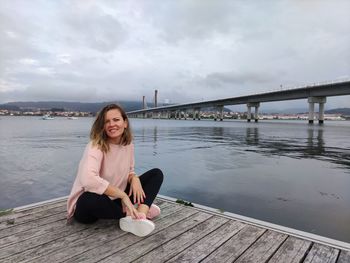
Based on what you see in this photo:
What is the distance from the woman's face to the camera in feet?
12.1

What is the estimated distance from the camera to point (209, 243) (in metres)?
3.33

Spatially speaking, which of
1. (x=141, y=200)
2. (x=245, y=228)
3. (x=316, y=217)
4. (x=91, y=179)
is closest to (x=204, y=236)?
(x=245, y=228)

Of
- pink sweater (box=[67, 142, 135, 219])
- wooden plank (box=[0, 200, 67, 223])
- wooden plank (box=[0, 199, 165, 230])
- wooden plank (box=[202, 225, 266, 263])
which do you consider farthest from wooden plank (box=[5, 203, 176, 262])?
wooden plank (box=[202, 225, 266, 263])

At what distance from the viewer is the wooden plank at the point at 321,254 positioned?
2973 mm

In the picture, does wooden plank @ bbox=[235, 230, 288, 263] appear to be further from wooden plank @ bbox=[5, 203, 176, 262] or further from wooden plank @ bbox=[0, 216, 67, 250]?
wooden plank @ bbox=[0, 216, 67, 250]

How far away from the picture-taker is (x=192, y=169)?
11609 millimetres

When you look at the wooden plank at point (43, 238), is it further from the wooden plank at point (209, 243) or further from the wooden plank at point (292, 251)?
the wooden plank at point (292, 251)

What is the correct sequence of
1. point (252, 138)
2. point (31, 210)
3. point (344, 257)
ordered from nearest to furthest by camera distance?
point (344, 257) < point (31, 210) < point (252, 138)

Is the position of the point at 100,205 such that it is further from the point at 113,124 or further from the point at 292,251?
the point at 292,251

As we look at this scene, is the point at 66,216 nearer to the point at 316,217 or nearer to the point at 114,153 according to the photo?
the point at 114,153

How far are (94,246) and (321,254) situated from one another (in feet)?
8.21

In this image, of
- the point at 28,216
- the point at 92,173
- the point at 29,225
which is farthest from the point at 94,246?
the point at 28,216

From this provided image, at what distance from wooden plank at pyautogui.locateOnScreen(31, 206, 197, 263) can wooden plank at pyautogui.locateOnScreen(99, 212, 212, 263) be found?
0.31 feet

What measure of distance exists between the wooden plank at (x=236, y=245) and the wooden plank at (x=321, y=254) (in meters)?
0.62
